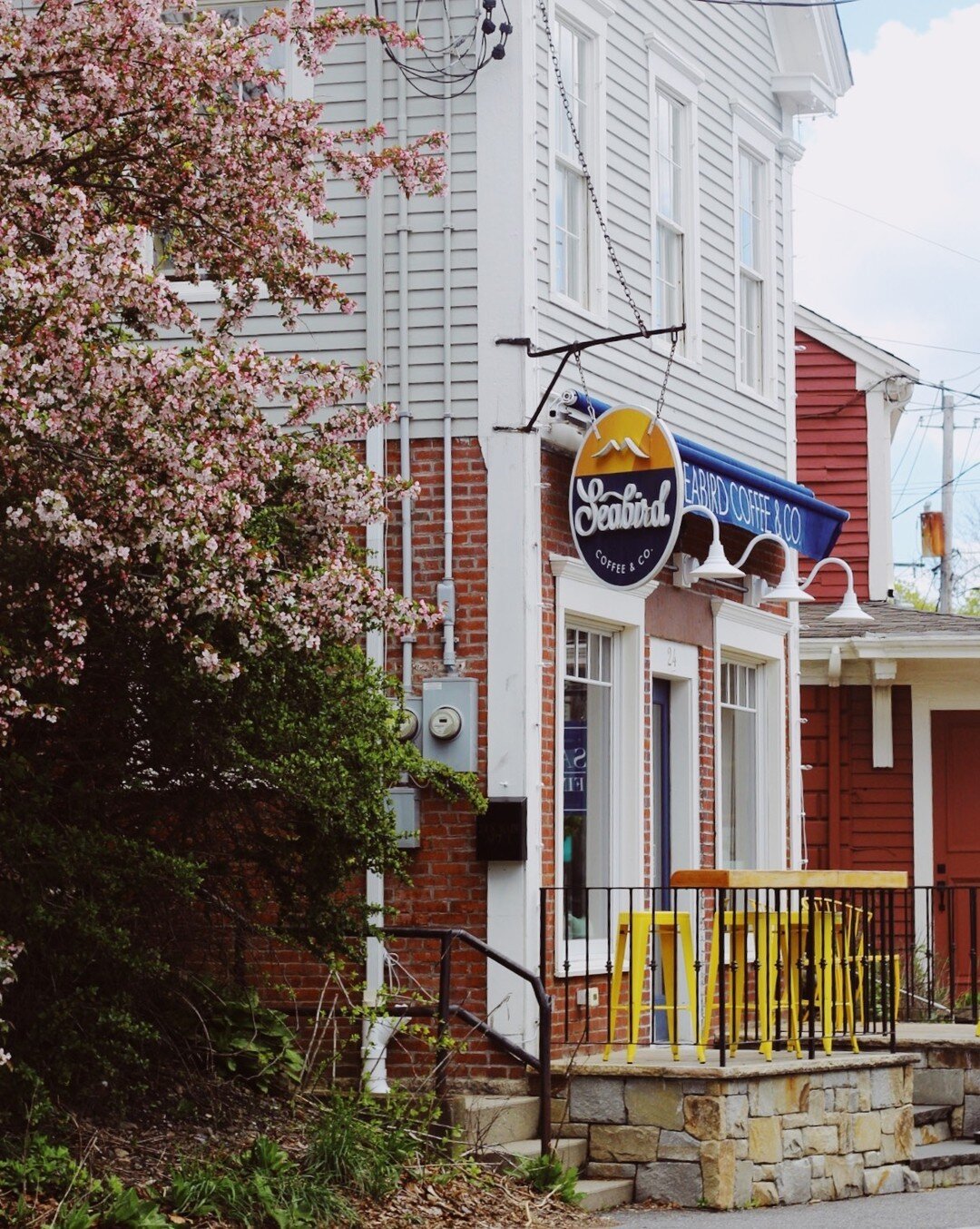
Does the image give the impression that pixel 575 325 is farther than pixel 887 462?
No

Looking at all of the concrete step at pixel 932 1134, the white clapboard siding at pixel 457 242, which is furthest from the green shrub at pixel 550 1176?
the white clapboard siding at pixel 457 242

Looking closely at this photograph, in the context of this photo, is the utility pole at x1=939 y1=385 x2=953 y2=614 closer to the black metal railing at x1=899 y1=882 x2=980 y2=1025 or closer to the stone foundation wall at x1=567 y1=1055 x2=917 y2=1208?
the black metal railing at x1=899 y1=882 x2=980 y2=1025

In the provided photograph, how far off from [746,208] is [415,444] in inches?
190

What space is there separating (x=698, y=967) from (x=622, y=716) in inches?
98.7

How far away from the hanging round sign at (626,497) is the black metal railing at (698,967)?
1.84m

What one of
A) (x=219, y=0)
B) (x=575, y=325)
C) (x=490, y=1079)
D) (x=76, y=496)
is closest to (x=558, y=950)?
(x=490, y=1079)

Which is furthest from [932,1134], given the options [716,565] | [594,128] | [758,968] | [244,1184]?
[594,128]

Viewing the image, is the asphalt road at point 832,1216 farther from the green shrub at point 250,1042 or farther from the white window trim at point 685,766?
the white window trim at point 685,766

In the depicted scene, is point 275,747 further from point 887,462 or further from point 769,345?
point 887,462

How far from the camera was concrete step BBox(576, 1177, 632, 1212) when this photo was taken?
31.3 feet

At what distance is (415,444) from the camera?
1127cm

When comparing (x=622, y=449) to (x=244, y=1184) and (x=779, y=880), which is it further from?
(x=244, y=1184)

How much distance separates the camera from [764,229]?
1516 cm

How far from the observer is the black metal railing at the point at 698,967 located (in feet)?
34.0
